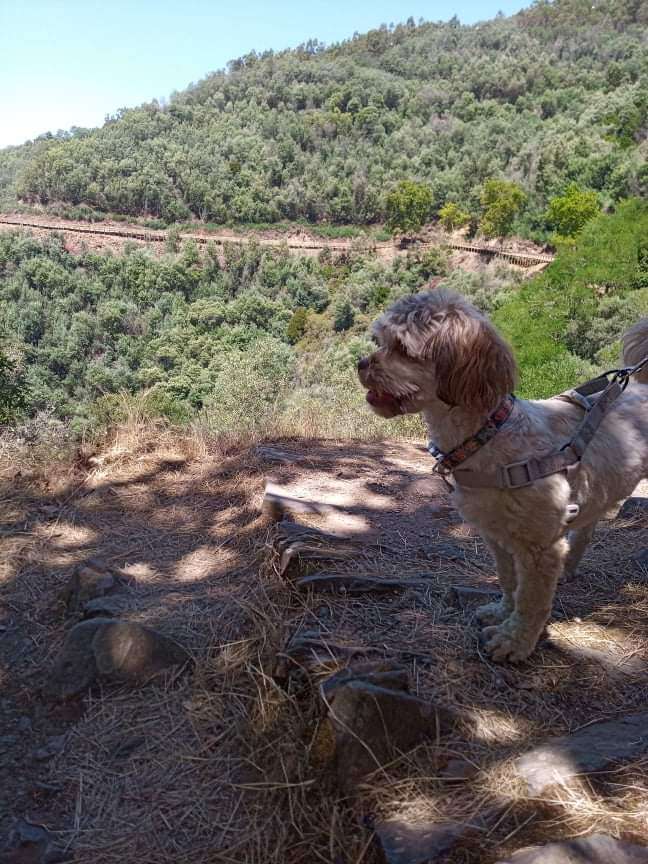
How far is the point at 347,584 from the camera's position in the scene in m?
2.65

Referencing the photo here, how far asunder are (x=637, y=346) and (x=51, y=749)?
2.93 meters

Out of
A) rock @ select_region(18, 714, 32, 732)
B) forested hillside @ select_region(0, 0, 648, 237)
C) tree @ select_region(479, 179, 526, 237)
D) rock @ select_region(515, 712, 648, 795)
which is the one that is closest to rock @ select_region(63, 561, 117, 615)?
rock @ select_region(18, 714, 32, 732)

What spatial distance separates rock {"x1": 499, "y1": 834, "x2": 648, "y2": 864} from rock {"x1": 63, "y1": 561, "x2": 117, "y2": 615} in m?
2.35

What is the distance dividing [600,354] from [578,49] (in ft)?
351

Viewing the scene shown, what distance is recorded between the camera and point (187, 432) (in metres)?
5.54

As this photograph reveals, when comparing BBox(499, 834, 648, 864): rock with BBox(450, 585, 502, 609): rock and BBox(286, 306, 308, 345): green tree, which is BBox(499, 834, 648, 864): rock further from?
BBox(286, 306, 308, 345): green tree

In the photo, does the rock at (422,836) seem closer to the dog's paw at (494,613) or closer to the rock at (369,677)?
the rock at (369,677)

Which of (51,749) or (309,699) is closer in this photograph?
(309,699)

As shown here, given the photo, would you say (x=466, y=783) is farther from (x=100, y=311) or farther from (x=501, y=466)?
(x=100, y=311)

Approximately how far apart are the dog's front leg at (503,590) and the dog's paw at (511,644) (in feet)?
0.57

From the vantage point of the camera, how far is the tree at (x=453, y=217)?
6669 centimetres

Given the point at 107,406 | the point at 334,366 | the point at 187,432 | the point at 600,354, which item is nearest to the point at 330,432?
the point at 187,432

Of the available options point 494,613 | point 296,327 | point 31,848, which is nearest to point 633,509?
point 494,613

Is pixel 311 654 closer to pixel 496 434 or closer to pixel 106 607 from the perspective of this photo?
pixel 496 434
